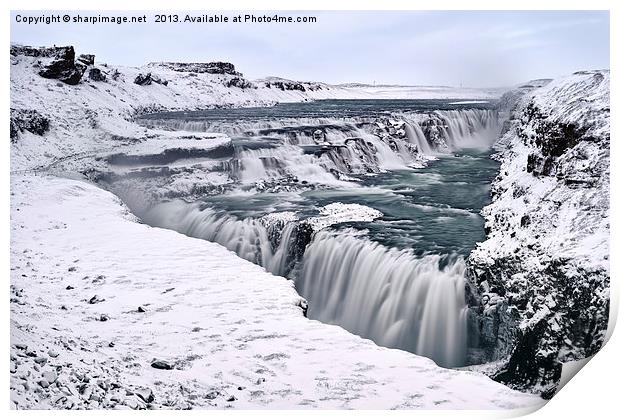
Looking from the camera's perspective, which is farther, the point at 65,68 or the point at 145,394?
the point at 65,68

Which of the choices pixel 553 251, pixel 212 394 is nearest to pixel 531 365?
pixel 553 251

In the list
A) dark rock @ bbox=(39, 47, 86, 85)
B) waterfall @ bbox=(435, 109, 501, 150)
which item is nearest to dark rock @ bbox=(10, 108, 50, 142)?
dark rock @ bbox=(39, 47, 86, 85)

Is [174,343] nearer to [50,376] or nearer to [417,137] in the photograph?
[50,376]

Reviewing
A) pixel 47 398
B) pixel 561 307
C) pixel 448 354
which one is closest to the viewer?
pixel 47 398

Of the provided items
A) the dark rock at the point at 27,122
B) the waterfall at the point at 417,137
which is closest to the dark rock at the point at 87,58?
the dark rock at the point at 27,122

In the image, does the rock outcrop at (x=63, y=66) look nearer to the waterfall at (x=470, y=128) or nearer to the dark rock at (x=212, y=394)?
the dark rock at (x=212, y=394)

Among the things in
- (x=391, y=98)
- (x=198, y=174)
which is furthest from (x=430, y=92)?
(x=198, y=174)
